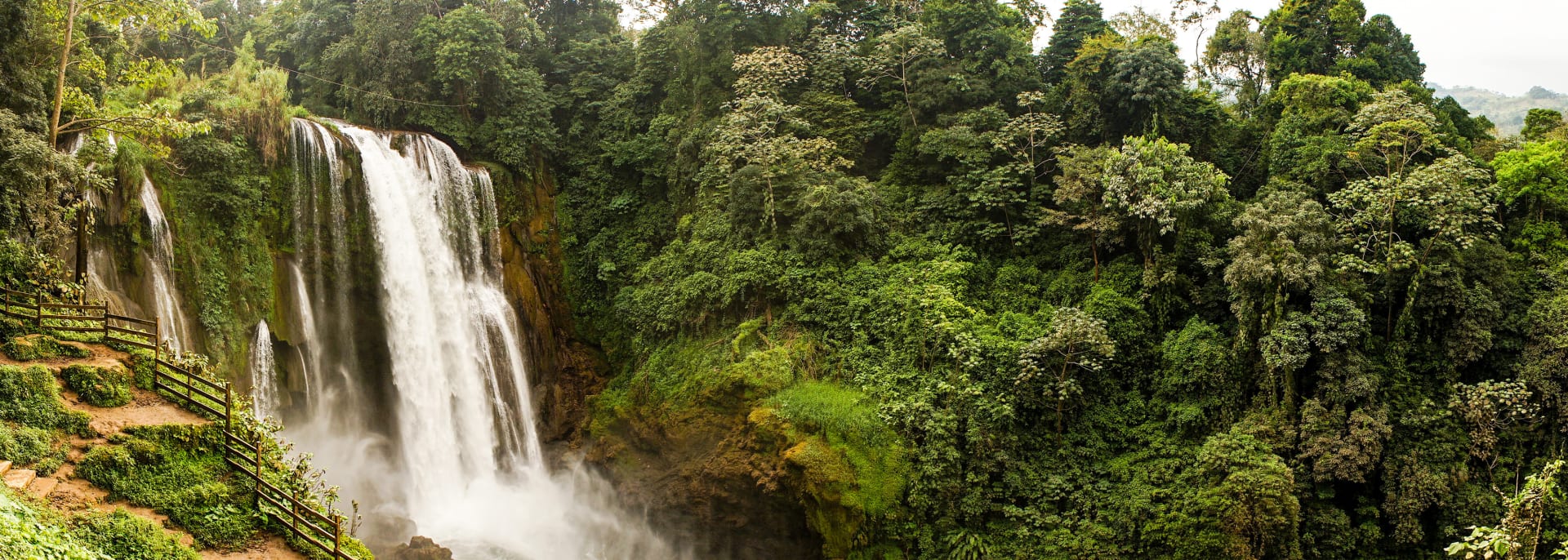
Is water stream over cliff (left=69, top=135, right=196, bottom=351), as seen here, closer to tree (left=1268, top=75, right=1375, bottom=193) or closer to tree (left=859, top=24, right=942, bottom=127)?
tree (left=859, top=24, right=942, bottom=127)

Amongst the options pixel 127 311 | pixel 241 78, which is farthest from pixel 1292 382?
pixel 241 78

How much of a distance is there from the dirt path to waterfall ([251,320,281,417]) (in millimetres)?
5121

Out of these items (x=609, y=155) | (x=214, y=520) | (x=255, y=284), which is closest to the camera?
(x=214, y=520)

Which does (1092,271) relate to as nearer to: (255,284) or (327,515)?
(327,515)

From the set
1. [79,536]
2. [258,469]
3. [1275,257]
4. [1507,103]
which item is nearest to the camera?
[79,536]

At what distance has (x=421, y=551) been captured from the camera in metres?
15.8

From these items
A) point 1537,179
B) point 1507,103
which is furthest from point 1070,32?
point 1507,103

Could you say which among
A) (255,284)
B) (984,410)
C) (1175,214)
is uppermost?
(1175,214)

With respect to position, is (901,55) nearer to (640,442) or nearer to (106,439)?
(640,442)

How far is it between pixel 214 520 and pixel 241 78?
12.3 meters

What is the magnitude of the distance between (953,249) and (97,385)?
1506cm

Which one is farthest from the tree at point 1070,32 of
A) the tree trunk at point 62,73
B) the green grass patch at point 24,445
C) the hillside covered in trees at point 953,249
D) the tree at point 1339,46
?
the green grass patch at point 24,445

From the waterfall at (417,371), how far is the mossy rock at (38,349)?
6.52 m

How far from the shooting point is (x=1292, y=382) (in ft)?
49.3
